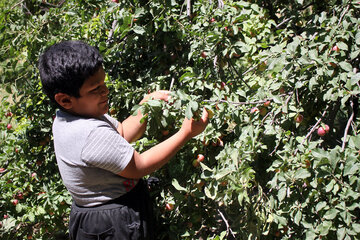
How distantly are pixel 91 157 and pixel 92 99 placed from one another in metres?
0.22

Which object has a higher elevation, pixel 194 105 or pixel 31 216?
pixel 194 105

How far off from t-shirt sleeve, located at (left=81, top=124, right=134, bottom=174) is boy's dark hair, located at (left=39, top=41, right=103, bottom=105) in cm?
17

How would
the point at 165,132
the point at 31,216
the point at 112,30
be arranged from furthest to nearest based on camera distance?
1. the point at 112,30
2. the point at 31,216
3. the point at 165,132

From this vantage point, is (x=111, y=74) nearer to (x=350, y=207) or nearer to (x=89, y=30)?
(x=89, y=30)

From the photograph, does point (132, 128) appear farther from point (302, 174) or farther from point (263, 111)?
point (302, 174)

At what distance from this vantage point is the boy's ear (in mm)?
1401

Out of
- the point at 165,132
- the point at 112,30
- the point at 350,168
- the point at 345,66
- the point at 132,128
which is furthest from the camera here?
the point at 112,30

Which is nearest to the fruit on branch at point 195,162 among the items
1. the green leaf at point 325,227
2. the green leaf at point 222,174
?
the green leaf at point 222,174

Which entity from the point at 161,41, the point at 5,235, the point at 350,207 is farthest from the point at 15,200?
the point at 350,207

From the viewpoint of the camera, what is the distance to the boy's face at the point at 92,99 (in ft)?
4.59

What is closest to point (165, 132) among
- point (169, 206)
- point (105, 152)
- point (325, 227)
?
point (169, 206)

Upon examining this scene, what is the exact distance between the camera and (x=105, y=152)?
134 cm

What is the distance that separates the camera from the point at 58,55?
4.57 ft

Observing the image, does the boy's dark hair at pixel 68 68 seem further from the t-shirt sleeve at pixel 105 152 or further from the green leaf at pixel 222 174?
the green leaf at pixel 222 174
